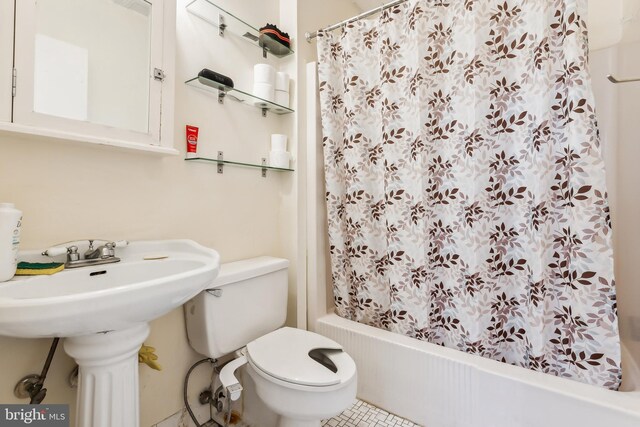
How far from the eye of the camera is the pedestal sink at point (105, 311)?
0.56 m

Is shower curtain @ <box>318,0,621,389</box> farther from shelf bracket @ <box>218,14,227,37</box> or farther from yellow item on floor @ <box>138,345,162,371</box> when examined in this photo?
yellow item on floor @ <box>138,345,162,371</box>

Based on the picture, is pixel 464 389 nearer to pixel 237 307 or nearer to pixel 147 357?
pixel 237 307

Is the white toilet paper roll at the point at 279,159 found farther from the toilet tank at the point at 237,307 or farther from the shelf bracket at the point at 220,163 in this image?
the toilet tank at the point at 237,307

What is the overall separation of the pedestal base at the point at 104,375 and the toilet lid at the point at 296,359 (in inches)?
16.0

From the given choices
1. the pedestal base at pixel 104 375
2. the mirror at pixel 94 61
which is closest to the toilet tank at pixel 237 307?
the pedestal base at pixel 104 375

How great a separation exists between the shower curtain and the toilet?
1.36ft

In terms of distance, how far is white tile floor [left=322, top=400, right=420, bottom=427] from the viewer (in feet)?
4.26

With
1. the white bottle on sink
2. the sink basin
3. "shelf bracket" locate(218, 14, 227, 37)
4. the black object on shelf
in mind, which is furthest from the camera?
"shelf bracket" locate(218, 14, 227, 37)

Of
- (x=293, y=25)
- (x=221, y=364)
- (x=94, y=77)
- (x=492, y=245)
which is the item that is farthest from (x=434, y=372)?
(x=293, y=25)

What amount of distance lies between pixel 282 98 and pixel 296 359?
1.23 metres

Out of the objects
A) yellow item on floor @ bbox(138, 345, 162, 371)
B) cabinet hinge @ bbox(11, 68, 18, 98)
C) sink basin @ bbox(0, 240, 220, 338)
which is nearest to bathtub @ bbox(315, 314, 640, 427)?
yellow item on floor @ bbox(138, 345, 162, 371)

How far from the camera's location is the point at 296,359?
1084 mm

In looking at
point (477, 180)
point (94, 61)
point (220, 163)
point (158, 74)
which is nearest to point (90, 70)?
point (94, 61)

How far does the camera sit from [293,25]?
5.15 feet
